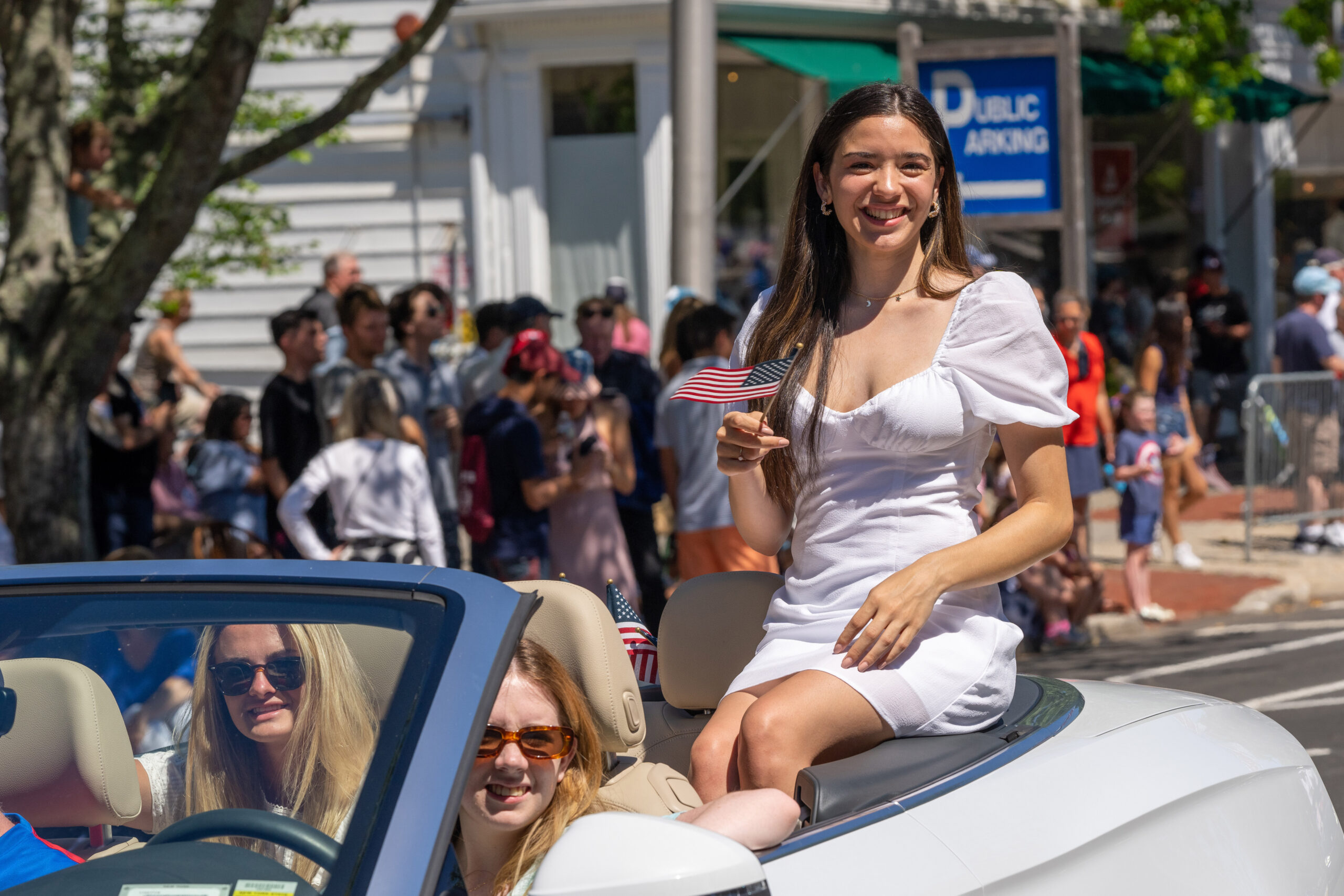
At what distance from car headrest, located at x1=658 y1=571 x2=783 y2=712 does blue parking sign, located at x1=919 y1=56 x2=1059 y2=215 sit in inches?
259

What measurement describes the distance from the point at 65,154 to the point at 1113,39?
13414 millimetres

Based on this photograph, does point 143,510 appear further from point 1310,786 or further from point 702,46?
point 1310,786

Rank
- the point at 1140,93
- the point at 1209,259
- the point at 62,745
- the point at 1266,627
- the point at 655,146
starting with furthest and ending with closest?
the point at 1140,93, the point at 655,146, the point at 1209,259, the point at 1266,627, the point at 62,745

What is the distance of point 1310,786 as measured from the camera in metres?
2.65

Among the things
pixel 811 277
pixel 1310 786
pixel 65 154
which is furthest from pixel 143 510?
pixel 1310 786

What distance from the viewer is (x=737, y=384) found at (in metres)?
2.73

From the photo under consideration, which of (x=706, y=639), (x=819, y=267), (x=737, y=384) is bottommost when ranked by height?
(x=706, y=639)

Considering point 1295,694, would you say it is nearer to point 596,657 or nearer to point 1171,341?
point 1171,341

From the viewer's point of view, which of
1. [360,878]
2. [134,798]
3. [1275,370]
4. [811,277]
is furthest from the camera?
[1275,370]

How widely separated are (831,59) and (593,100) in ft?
7.80

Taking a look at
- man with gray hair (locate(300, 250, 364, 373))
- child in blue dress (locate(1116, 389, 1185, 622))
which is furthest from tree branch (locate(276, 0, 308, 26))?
child in blue dress (locate(1116, 389, 1185, 622))

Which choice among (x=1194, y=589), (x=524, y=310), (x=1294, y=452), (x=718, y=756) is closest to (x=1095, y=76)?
(x=1294, y=452)

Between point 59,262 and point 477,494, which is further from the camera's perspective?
point 477,494

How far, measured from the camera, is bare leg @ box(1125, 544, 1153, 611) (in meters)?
8.67
